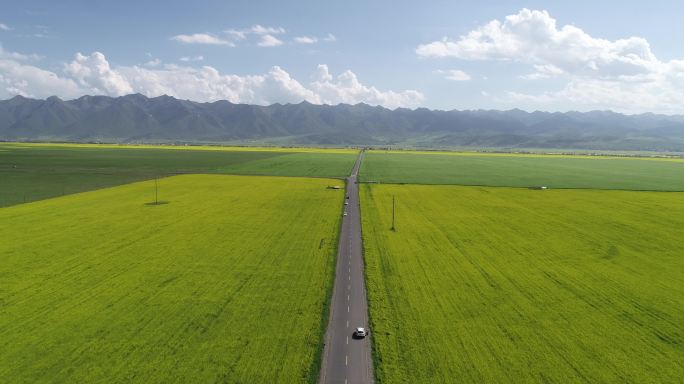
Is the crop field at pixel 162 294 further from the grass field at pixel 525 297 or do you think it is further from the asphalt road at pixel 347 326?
the grass field at pixel 525 297

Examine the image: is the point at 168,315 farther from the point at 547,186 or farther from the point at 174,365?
the point at 547,186

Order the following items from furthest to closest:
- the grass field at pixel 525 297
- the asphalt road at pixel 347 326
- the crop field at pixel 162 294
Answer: the grass field at pixel 525 297 → the crop field at pixel 162 294 → the asphalt road at pixel 347 326

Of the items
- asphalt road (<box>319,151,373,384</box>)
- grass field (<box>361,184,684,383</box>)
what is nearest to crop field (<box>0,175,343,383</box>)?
asphalt road (<box>319,151,373,384</box>)

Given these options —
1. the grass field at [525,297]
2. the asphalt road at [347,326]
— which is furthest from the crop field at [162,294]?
the grass field at [525,297]

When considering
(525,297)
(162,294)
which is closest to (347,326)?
(162,294)

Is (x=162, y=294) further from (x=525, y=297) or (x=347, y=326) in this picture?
(x=525, y=297)
